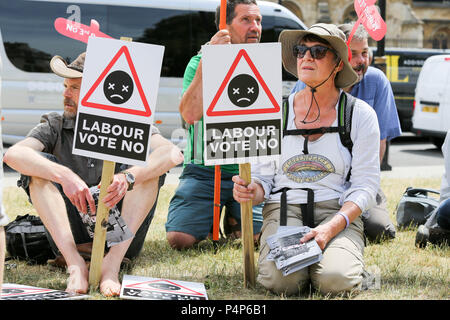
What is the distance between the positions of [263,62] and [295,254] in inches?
39.8

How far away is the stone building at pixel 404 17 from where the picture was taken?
3875 centimetres

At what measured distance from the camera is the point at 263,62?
3.47 m

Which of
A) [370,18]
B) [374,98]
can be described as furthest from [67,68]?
[374,98]

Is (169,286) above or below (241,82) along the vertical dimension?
below

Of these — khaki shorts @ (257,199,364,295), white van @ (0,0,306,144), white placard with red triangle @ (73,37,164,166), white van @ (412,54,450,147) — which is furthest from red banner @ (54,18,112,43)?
white van @ (412,54,450,147)

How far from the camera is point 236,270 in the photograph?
13.6 feet

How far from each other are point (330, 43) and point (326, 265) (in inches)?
48.7

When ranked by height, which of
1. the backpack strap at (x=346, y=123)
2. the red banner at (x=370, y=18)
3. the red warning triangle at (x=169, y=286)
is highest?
the red banner at (x=370, y=18)

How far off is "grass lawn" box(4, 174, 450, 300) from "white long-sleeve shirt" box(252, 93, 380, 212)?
53 cm

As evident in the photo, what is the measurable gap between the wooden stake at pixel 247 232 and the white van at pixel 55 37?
8061 mm

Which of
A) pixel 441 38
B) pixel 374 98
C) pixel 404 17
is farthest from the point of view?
pixel 441 38

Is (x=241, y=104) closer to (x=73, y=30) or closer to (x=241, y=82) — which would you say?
(x=241, y=82)

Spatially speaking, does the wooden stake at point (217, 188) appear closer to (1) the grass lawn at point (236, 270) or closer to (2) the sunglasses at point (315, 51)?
(1) the grass lawn at point (236, 270)

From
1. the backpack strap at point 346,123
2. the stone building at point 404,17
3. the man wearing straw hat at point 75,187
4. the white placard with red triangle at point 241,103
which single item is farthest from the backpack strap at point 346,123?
the stone building at point 404,17
